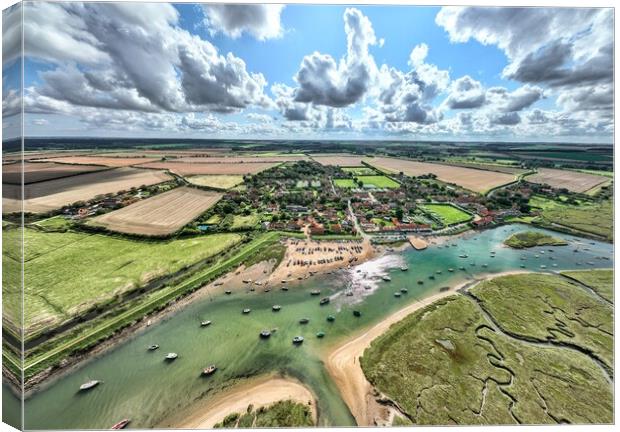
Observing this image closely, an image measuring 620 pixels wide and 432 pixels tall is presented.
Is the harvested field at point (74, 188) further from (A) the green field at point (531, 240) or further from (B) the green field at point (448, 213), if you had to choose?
(A) the green field at point (531, 240)

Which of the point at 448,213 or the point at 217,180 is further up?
the point at 217,180

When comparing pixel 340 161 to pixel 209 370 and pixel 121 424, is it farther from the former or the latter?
pixel 121 424

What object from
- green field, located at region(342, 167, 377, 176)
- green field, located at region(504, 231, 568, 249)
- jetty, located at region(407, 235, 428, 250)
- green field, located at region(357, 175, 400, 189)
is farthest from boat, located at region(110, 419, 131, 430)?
green field, located at region(342, 167, 377, 176)

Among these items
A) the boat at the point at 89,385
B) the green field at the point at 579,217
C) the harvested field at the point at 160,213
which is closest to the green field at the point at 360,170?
the green field at the point at 579,217

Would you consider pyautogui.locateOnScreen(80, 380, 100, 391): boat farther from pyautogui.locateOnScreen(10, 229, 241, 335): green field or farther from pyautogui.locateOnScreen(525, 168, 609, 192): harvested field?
pyautogui.locateOnScreen(525, 168, 609, 192): harvested field

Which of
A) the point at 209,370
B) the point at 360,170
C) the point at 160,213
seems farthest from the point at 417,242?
the point at 360,170

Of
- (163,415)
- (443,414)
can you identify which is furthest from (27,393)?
(443,414)
